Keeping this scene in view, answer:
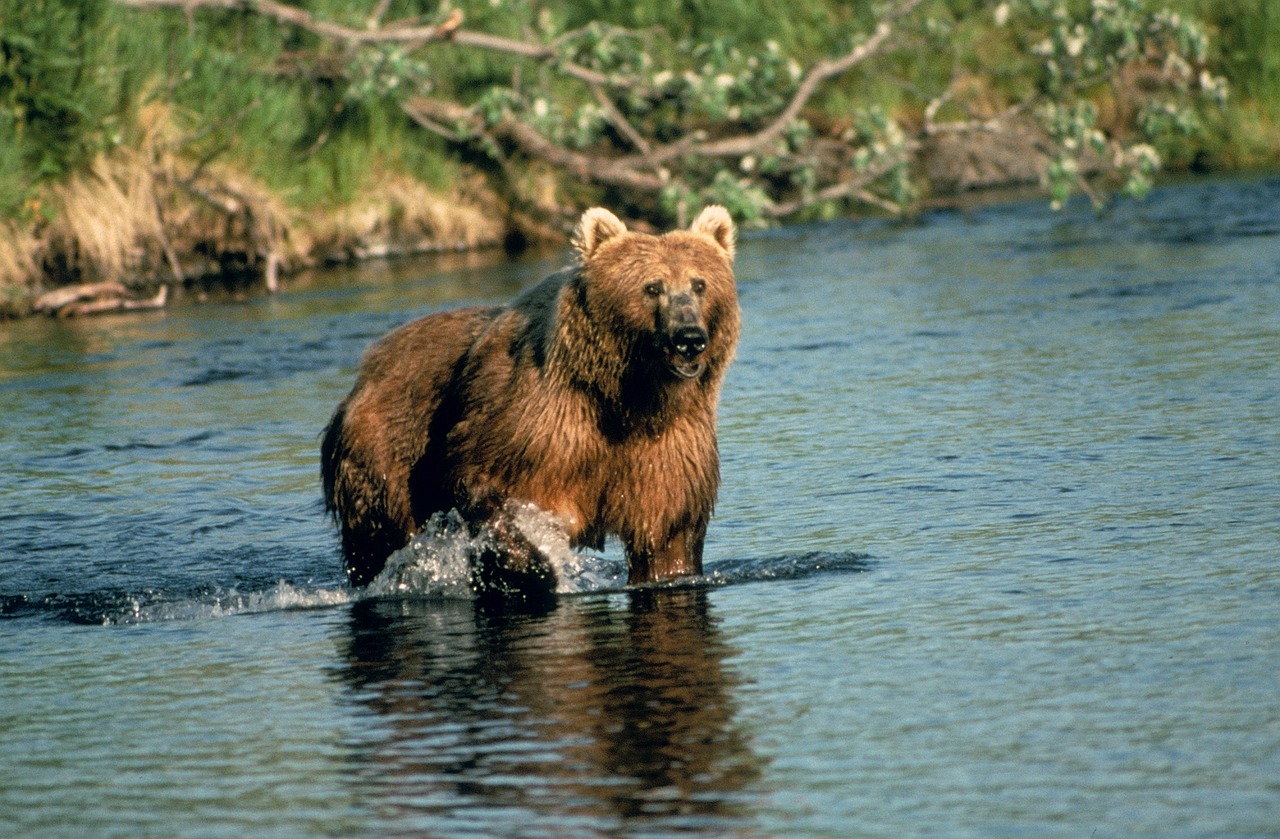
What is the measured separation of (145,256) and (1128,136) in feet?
41.4

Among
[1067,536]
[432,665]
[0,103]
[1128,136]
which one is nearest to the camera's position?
[432,665]

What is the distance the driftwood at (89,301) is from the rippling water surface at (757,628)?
3834 millimetres

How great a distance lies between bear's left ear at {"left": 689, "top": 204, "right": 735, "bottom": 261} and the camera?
23.7ft

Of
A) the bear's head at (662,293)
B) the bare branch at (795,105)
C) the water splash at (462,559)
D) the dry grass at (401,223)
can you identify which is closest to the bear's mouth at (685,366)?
the bear's head at (662,293)

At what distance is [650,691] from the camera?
5.59m

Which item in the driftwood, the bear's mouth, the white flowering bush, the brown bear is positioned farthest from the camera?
the white flowering bush

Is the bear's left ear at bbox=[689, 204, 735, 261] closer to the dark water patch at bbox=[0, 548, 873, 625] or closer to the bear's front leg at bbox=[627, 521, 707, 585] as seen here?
the bear's front leg at bbox=[627, 521, 707, 585]

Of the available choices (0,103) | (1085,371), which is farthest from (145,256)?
(1085,371)

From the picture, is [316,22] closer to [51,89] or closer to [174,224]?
[174,224]

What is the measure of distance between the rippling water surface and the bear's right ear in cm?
116

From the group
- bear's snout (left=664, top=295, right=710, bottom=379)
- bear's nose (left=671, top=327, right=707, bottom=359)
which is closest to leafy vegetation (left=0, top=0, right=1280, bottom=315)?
bear's snout (left=664, top=295, right=710, bottom=379)

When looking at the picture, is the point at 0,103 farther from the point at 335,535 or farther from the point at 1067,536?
the point at 1067,536

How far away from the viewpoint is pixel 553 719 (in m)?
5.34

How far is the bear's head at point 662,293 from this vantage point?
6.71 meters
